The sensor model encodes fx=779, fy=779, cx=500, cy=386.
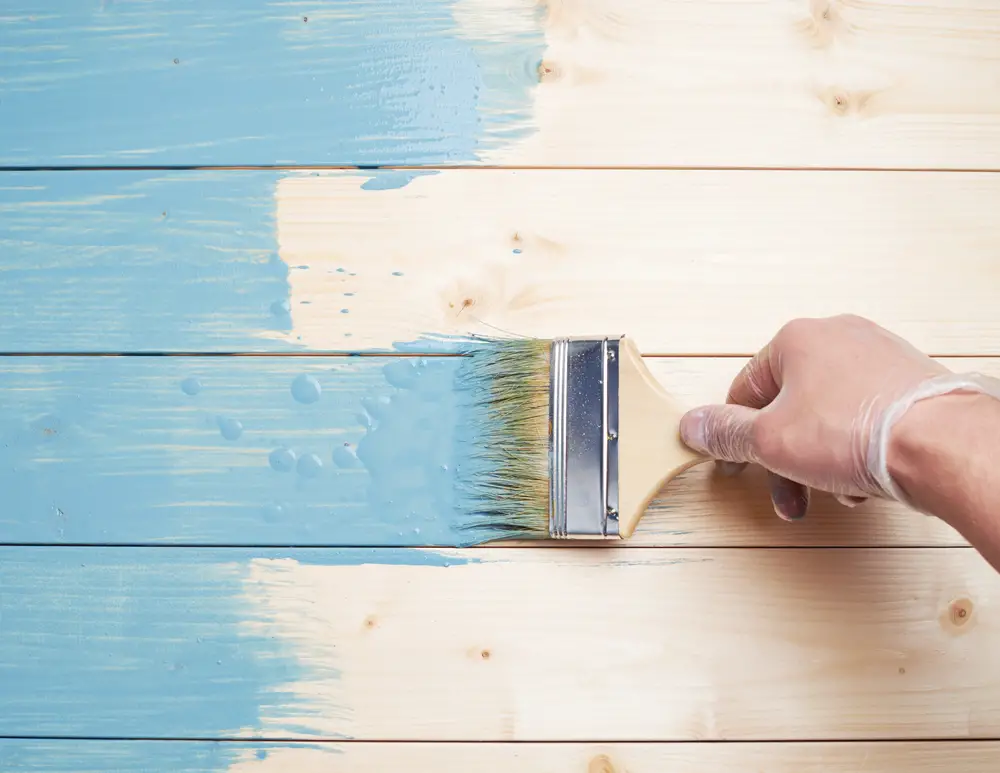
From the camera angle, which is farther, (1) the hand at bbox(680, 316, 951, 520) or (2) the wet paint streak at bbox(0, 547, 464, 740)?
(2) the wet paint streak at bbox(0, 547, 464, 740)

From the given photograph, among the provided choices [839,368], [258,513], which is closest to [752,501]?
[839,368]

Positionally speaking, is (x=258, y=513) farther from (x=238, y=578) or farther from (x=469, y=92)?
(x=469, y=92)

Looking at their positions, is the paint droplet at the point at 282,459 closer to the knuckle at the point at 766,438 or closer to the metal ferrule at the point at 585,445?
the metal ferrule at the point at 585,445

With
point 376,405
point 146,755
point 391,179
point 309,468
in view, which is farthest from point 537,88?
point 146,755

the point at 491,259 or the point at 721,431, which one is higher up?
the point at 491,259

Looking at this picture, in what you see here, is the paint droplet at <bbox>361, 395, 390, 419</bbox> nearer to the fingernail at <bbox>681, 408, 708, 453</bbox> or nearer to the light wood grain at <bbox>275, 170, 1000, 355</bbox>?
the light wood grain at <bbox>275, 170, 1000, 355</bbox>

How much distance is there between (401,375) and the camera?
38.2 inches

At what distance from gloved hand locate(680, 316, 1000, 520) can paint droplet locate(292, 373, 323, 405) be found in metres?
0.45

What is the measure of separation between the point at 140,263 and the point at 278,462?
0.31 metres

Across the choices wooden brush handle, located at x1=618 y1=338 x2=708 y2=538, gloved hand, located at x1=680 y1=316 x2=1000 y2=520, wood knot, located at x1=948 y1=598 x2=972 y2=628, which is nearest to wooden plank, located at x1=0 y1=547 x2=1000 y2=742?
wood knot, located at x1=948 y1=598 x2=972 y2=628

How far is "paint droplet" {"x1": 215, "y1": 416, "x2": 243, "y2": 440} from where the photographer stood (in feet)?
3.17

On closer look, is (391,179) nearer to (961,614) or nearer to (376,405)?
(376,405)

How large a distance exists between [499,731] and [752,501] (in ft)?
1.35

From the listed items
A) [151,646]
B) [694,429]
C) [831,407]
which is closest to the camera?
[831,407]
